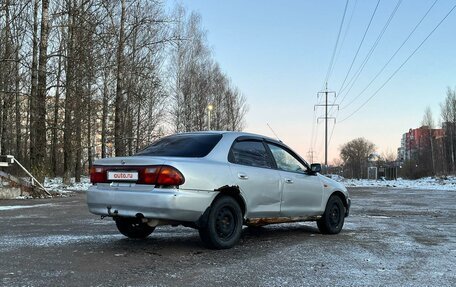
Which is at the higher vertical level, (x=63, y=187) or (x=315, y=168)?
(x=315, y=168)

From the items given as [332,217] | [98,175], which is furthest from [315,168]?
[98,175]

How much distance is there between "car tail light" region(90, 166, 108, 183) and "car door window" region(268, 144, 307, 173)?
259 cm

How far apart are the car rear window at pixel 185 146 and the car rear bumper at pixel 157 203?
685 millimetres

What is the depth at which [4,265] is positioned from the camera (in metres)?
5.38

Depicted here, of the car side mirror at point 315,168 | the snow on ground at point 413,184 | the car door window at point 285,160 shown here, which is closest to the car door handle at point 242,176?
the car door window at point 285,160

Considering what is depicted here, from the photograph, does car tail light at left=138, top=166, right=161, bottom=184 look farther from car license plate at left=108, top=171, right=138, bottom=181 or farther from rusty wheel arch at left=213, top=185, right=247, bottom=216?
rusty wheel arch at left=213, top=185, right=247, bottom=216

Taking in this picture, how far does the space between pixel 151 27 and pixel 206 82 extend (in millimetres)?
19379

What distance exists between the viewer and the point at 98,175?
21.7ft

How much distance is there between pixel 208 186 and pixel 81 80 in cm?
1697

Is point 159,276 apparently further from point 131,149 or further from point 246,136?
point 131,149

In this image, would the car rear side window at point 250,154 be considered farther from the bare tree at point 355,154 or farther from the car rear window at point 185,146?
the bare tree at point 355,154

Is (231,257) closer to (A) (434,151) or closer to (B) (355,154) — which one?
(A) (434,151)

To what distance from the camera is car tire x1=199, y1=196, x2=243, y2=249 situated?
6.21m

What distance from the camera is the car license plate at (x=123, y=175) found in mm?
6111
